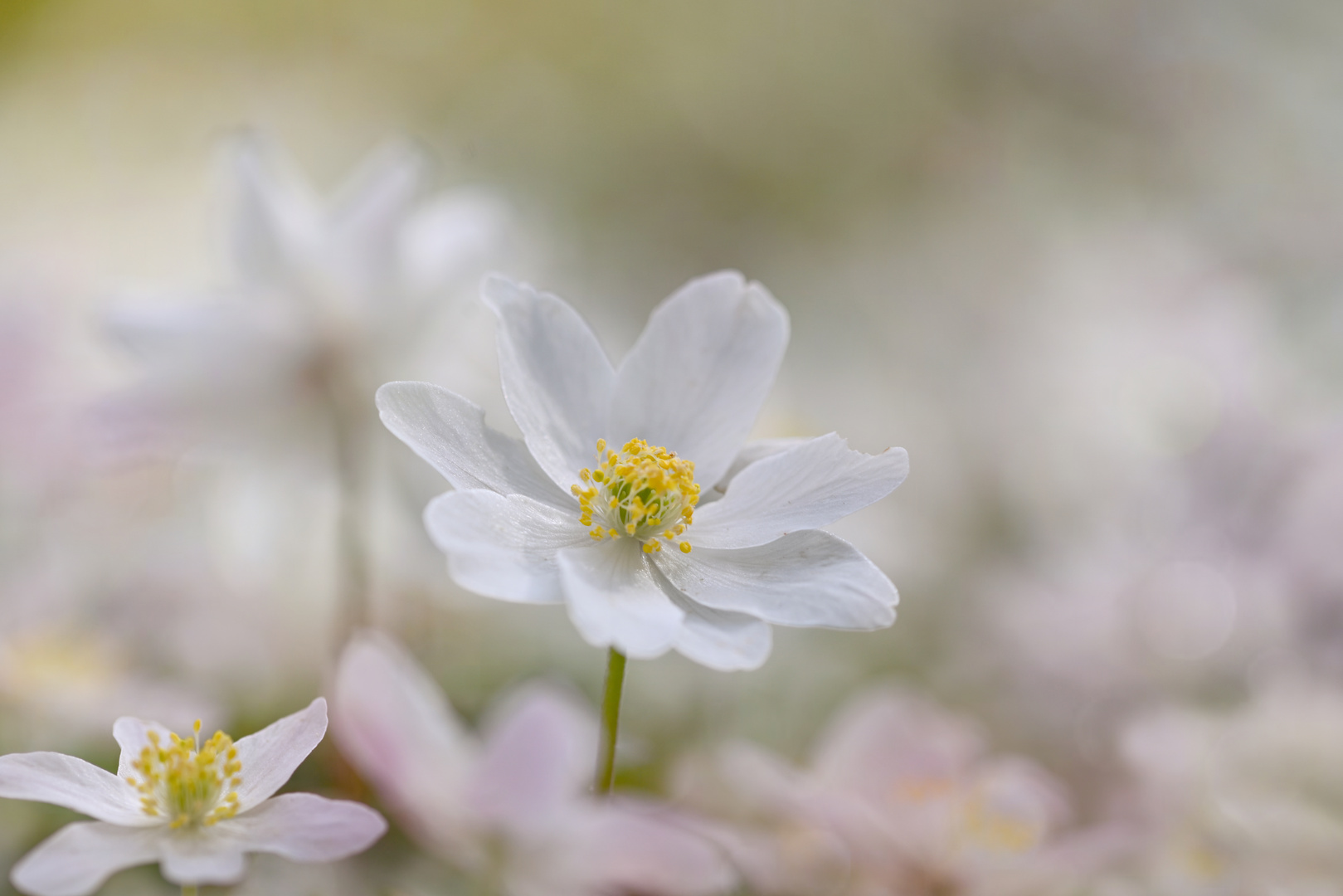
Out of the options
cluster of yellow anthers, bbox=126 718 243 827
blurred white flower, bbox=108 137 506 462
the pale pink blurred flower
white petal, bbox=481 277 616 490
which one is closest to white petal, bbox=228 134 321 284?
blurred white flower, bbox=108 137 506 462

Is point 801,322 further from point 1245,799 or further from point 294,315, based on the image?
point 1245,799

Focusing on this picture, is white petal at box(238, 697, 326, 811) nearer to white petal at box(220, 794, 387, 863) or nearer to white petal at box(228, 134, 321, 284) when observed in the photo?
white petal at box(220, 794, 387, 863)

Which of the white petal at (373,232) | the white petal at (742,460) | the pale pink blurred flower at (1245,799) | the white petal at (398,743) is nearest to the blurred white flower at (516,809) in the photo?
the white petal at (398,743)

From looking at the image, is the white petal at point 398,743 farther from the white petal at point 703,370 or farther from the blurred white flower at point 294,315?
the blurred white flower at point 294,315

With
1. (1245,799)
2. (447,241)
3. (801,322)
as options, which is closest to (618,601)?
(1245,799)

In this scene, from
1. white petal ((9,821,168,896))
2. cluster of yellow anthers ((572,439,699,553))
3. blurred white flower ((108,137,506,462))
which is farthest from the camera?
blurred white flower ((108,137,506,462))

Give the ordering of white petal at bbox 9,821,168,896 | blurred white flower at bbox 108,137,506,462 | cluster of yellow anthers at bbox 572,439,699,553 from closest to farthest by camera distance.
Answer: white petal at bbox 9,821,168,896 < cluster of yellow anthers at bbox 572,439,699,553 < blurred white flower at bbox 108,137,506,462
